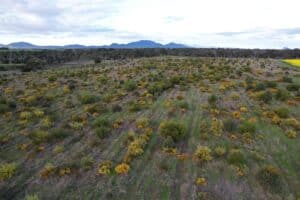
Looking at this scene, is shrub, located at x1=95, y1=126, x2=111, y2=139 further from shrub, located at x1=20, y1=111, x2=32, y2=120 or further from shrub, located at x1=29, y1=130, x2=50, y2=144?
shrub, located at x1=20, y1=111, x2=32, y2=120

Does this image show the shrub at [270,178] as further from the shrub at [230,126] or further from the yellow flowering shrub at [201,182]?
the shrub at [230,126]

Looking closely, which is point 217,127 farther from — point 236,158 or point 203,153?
point 236,158

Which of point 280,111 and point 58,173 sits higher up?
point 280,111

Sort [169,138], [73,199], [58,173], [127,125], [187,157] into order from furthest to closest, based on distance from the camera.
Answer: [127,125] < [169,138] < [187,157] < [58,173] < [73,199]

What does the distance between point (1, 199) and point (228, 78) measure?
24273 mm

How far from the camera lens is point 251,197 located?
9344mm

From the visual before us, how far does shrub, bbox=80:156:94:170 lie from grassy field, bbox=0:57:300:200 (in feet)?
0.14

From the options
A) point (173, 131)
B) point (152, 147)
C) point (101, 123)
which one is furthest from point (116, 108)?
point (152, 147)

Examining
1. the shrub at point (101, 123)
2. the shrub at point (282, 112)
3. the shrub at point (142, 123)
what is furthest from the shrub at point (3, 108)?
the shrub at point (282, 112)

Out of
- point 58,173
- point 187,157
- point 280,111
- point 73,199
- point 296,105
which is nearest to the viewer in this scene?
point 73,199

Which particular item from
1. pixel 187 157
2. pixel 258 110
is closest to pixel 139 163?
pixel 187 157

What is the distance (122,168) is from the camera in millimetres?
10844

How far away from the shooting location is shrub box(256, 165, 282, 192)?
988 centimetres

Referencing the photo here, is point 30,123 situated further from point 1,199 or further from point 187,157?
point 187,157
